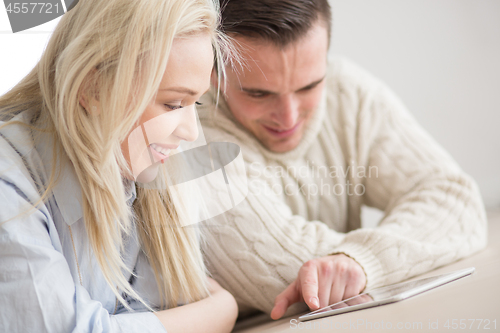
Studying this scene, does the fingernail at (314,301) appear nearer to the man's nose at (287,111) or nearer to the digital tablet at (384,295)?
the digital tablet at (384,295)

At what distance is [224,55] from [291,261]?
0.36m

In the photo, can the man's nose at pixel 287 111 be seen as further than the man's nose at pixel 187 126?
Yes

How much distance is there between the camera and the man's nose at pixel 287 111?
2.60 ft

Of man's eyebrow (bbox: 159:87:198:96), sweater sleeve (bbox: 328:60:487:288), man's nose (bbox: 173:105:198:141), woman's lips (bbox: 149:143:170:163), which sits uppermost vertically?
man's eyebrow (bbox: 159:87:198:96)

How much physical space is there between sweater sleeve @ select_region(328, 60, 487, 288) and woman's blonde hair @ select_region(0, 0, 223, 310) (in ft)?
1.26

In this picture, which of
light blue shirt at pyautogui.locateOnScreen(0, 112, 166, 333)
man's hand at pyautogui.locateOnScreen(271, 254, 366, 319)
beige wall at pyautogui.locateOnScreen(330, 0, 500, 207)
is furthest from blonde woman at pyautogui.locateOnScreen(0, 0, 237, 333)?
beige wall at pyautogui.locateOnScreen(330, 0, 500, 207)

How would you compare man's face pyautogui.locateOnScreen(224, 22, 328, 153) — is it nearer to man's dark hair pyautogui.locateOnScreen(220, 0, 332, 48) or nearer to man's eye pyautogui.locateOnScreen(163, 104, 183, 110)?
man's dark hair pyautogui.locateOnScreen(220, 0, 332, 48)

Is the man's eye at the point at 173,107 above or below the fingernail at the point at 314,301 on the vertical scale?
above

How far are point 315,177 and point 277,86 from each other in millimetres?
280

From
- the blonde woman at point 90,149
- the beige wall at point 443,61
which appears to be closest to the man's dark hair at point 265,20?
the blonde woman at point 90,149

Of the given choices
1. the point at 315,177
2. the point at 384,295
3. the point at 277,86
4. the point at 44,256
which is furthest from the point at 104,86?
the point at 315,177

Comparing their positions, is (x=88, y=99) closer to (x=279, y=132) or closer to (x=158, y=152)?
(x=158, y=152)

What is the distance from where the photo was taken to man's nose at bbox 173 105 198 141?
0.53 meters

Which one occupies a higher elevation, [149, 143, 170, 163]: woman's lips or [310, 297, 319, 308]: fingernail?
[149, 143, 170, 163]: woman's lips
